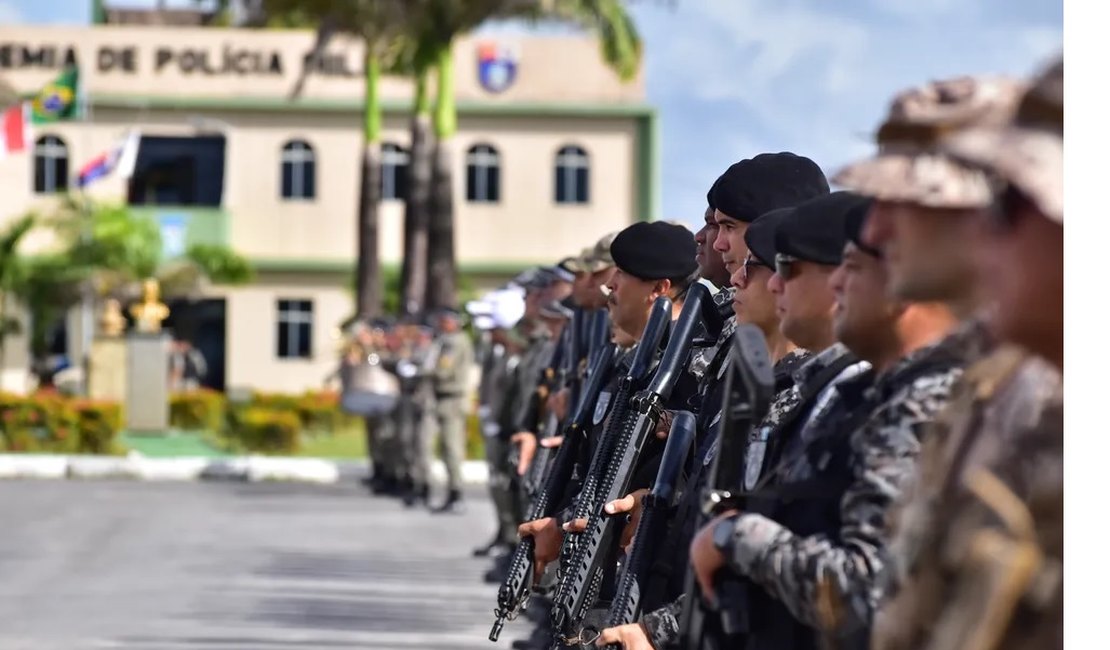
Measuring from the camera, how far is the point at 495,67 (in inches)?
1897

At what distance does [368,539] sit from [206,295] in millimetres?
30945

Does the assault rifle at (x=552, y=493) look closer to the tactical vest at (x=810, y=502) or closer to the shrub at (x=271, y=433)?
the tactical vest at (x=810, y=502)

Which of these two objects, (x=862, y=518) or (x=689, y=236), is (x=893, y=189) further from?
(x=689, y=236)

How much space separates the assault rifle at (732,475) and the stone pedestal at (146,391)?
97.9 feet

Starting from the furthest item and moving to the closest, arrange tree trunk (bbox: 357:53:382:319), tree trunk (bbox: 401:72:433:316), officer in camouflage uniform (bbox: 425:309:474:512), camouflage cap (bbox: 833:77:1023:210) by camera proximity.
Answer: tree trunk (bbox: 357:53:382:319) < tree trunk (bbox: 401:72:433:316) < officer in camouflage uniform (bbox: 425:309:474:512) < camouflage cap (bbox: 833:77:1023:210)

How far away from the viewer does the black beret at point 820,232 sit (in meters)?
4.37

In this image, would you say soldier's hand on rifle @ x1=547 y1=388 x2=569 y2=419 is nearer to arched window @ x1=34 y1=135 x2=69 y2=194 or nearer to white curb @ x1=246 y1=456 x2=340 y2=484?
white curb @ x1=246 y1=456 x2=340 y2=484

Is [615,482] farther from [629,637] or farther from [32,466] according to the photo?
[32,466]

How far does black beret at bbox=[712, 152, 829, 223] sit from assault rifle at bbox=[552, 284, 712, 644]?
31cm

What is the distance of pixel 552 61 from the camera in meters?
48.3

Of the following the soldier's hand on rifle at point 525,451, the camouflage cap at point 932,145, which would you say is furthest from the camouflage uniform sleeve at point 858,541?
the soldier's hand on rifle at point 525,451

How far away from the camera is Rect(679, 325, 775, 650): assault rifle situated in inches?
164

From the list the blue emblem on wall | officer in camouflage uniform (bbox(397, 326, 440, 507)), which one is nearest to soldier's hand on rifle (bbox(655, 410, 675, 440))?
officer in camouflage uniform (bbox(397, 326, 440, 507))
